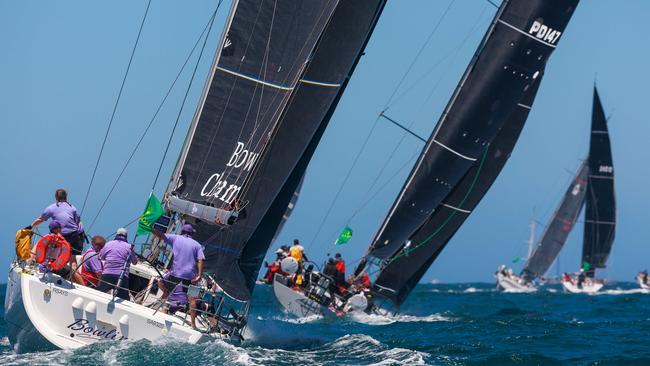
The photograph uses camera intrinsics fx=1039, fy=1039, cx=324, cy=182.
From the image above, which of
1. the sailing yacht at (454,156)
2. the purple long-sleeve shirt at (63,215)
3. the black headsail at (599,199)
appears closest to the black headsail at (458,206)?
the sailing yacht at (454,156)

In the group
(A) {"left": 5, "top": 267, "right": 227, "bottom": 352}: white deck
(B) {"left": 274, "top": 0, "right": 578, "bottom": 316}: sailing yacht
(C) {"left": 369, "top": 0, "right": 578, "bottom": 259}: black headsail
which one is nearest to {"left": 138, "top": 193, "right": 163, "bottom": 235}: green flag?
(A) {"left": 5, "top": 267, "right": 227, "bottom": 352}: white deck

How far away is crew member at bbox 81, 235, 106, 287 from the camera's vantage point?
12.7 m

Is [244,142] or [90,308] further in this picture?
[244,142]

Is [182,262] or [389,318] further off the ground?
[182,262]

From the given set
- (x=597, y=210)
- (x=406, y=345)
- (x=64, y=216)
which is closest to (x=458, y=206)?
(x=406, y=345)

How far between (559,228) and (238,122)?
1873 inches

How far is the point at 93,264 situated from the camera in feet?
42.2

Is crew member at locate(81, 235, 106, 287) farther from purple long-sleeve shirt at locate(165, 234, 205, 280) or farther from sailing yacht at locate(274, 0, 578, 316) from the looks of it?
sailing yacht at locate(274, 0, 578, 316)

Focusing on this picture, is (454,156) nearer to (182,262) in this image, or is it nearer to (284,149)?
(284,149)

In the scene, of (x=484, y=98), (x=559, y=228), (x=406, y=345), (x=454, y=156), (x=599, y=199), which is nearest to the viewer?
(x=406, y=345)

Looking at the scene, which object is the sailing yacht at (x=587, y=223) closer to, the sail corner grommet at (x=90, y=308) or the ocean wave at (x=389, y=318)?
the ocean wave at (x=389, y=318)

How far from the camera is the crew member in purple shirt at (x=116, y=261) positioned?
12.5 meters

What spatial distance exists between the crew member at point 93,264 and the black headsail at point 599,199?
140 feet

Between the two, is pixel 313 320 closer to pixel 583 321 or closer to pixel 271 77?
pixel 583 321
